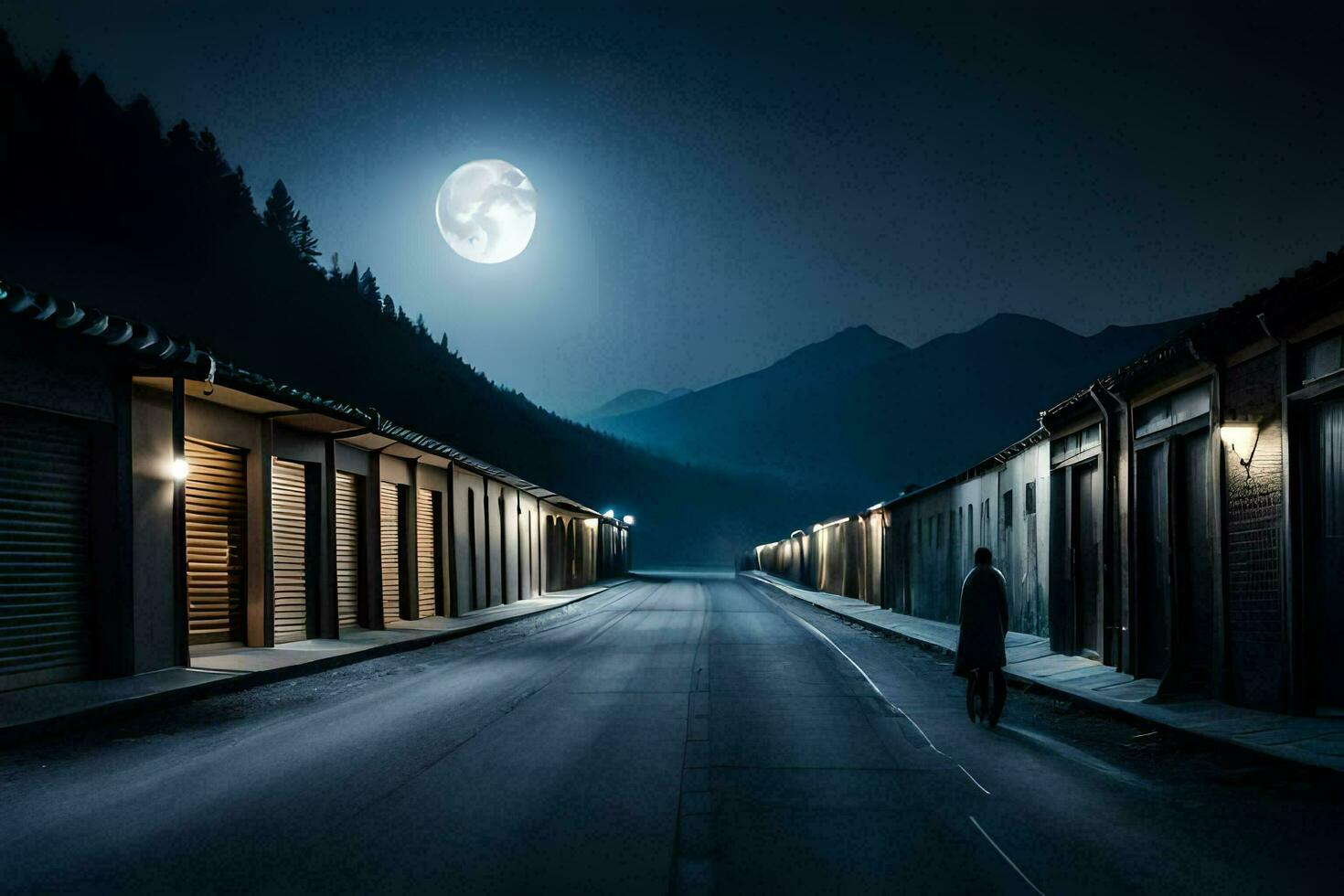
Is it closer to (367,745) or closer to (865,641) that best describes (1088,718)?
(367,745)

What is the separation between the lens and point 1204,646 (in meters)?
12.3

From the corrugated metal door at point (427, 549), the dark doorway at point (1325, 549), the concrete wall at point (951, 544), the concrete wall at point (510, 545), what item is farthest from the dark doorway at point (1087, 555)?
the concrete wall at point (510, 545)

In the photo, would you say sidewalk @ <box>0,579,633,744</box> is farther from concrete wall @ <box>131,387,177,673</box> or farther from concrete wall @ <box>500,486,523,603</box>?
concrete wall @ <box>500,486,523,603</box>

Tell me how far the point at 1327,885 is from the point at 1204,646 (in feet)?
24.8

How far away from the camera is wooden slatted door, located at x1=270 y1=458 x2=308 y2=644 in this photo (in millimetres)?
20047

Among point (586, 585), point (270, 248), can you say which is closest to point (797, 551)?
point (586, 585)

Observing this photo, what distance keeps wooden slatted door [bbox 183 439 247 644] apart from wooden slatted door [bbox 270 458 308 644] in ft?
3.16

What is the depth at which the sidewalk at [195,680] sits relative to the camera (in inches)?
409

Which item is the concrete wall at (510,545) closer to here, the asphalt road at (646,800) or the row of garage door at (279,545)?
the row of garage door at (279,545)

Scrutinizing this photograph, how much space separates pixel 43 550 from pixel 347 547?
1080 centimetres

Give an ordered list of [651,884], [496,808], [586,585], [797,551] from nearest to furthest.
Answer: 1. [651,884]
2. [496,808]
3. [586,585]
4. [797,551]

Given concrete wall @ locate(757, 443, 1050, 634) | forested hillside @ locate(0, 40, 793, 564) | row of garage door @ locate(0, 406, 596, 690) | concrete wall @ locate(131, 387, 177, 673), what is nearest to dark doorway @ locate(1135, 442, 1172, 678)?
concrete wall @ locate(757, 443, 1050, 634)

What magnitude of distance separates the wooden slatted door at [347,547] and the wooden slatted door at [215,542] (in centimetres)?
448

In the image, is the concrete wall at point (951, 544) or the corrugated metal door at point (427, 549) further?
the corrugated metal door at point (427, 549)
